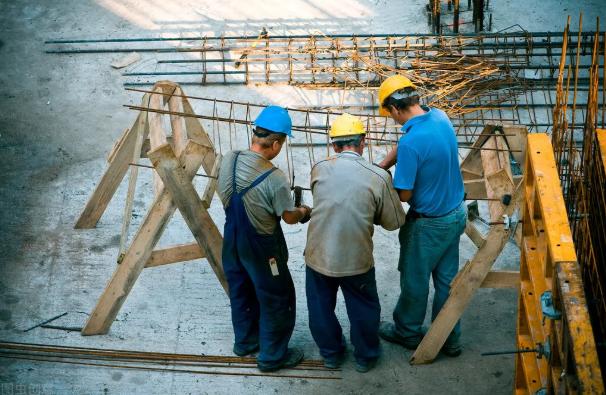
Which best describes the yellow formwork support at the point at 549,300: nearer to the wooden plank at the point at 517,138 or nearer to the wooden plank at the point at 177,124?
the wooden plank at the point at 517,138

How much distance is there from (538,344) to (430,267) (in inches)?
56.6

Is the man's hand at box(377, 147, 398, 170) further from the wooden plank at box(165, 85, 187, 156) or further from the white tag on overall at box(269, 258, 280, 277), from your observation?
the wooden plank at box(165, 85, 187, 156)

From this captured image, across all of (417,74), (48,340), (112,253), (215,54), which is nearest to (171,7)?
(215,54)

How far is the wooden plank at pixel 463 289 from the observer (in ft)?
16.6

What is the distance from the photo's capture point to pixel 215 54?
904cm

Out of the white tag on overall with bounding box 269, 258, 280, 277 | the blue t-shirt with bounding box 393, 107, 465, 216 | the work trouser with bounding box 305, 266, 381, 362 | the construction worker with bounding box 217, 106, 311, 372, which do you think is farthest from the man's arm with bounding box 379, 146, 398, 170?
the white tag on overall with bounding box 269, 258, 280, 277

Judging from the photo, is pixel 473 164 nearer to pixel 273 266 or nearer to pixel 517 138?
pixel 517 138

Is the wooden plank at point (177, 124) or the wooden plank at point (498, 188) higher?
the wooden plank at point (177, 124)

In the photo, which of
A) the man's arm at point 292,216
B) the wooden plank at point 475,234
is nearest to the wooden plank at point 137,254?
the man's arm at point 292,216

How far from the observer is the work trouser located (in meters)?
5.12

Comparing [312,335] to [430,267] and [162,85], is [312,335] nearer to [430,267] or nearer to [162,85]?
[430,267]

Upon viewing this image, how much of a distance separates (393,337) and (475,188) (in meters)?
1.23

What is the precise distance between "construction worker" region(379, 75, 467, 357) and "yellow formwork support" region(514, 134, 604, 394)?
62 cm

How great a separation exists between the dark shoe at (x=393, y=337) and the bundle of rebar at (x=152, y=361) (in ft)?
1.61
